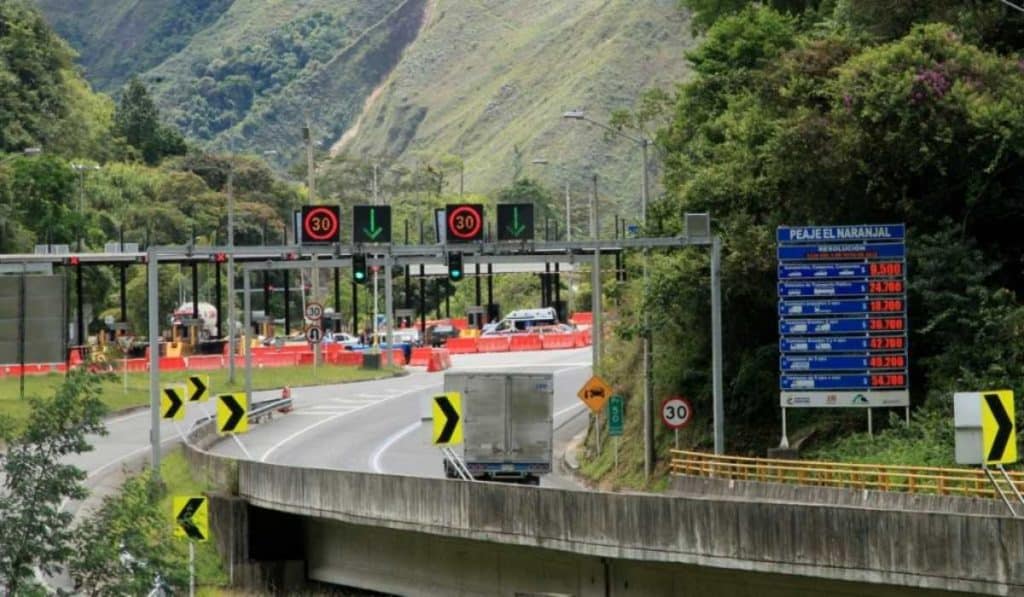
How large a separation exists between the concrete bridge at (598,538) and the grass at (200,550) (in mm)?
407

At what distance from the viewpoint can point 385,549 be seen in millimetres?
37219

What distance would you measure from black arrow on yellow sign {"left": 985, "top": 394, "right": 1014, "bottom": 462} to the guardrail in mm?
5467

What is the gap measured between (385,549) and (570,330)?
2916 inches

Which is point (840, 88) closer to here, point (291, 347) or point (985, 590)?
point (985, 590)

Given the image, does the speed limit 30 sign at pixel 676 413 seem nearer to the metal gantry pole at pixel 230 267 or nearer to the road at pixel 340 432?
the road at pixel 340 432

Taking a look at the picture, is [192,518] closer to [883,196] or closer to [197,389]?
[197,389]

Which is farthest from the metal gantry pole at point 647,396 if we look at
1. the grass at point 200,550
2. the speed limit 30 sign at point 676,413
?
the grass at point 200,550

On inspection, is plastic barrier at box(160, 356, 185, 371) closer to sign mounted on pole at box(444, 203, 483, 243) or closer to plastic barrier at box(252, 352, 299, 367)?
plastic barrier at box(252, 352, 299, 367)

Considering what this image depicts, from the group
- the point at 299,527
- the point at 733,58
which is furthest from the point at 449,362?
the point at 299,527

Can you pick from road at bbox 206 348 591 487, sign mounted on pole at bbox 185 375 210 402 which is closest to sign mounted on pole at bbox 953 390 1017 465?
road at bbox 206 348 591 487

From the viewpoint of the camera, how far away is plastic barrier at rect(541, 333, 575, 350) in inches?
4021

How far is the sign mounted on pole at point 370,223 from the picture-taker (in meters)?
44.7

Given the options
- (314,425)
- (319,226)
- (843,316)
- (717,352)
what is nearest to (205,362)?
(314,425)

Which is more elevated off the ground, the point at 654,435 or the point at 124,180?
the point at 124,180
